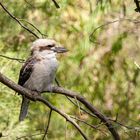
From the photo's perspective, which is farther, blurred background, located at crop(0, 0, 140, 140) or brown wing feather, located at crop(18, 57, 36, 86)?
blurred background, located at crop(0, 0, 140, 140)

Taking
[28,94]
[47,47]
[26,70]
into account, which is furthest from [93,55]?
[28,94]

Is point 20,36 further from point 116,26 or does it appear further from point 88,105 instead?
point 88,105

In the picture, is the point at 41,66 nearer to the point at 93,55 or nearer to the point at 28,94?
the point at 28,94

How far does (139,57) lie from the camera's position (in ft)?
14.7

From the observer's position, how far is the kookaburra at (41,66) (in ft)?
9.94

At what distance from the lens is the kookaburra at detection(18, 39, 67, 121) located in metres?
3.03

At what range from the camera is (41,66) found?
3098 millimetres

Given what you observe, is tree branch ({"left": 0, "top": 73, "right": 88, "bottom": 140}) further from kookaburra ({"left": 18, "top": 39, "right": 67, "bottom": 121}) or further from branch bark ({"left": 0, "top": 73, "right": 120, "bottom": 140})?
kookaburra ({"left": 18, "top": 39, "right": 67, "bottom": 121})

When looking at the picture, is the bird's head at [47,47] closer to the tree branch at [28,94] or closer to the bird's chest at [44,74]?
the bird's chest at [44,74]

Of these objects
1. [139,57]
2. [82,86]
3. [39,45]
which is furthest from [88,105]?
[82,86]

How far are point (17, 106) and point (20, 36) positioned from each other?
48.5 inches

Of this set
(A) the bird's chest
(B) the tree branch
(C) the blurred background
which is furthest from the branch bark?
(C) the blurred background

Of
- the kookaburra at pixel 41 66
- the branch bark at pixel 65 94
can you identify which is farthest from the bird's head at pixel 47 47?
the branch bark at pixel 65 94

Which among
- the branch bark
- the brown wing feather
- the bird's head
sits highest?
the bird's head
